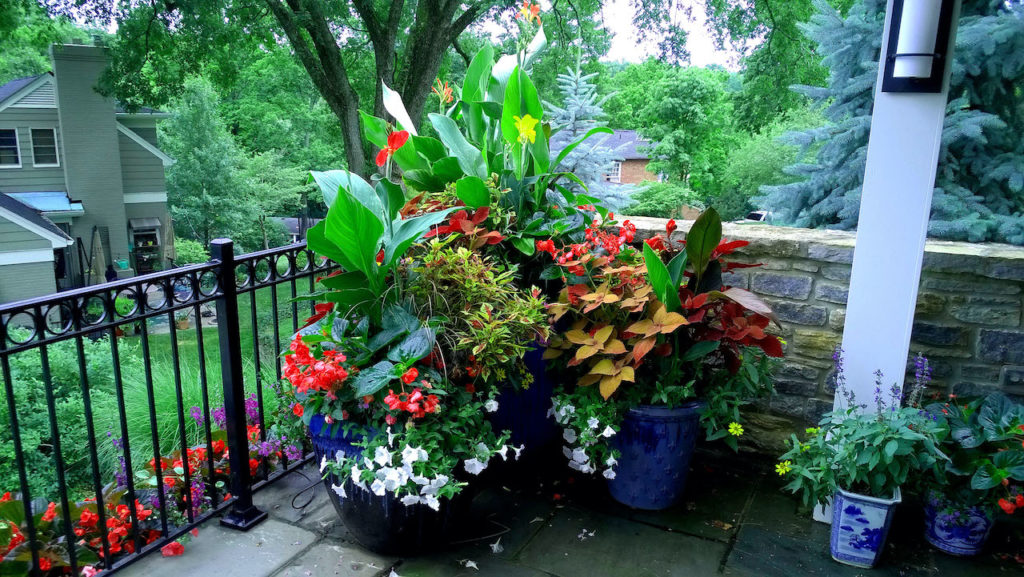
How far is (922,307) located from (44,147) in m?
14.1

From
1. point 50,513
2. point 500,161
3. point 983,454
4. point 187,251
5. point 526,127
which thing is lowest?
point 187,251

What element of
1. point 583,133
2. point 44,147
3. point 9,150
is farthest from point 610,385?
point 9,150

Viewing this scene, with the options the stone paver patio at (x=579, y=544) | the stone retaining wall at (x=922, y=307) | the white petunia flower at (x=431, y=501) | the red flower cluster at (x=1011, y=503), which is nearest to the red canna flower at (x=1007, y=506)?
the red flower cluster at (x=1011, y=503)

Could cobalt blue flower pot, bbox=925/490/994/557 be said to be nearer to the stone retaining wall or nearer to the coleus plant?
the stone retaining wall

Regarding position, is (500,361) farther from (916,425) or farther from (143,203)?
(143,203)

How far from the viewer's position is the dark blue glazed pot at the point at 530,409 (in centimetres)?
224

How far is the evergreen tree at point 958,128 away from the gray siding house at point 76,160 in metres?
11.0

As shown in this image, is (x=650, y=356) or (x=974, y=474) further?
(x=650, y=356)

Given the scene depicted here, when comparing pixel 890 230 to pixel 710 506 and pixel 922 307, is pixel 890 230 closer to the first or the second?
pixel 922 307

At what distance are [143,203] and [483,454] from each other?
13.4 metres

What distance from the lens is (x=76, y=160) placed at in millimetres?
11727

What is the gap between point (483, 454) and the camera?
1785mm

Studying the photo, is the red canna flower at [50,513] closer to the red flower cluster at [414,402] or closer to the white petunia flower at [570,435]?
the red flower cluster at [414,402]

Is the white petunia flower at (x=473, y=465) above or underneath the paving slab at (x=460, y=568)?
above
